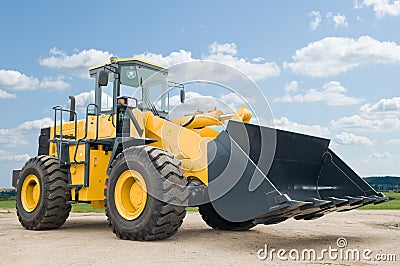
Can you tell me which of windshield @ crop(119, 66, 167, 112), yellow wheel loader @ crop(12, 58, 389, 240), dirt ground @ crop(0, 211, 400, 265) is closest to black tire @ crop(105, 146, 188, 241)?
yellow wheel loader @ crop(12, 58, 389, 240)

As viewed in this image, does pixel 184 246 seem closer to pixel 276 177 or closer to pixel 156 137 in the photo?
pixel 276 177

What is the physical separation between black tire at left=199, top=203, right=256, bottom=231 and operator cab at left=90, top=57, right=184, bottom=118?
6.76ft

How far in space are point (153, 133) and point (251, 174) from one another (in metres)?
2.35

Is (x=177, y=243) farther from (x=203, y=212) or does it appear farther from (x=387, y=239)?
(x=387, y=239)

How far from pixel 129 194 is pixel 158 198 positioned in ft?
3.27

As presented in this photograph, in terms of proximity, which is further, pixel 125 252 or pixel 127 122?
pixel 127 122

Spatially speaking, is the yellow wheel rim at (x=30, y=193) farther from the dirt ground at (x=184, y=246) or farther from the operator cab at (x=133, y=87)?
the operator cab at (x=133, y=87)

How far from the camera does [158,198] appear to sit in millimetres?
6984

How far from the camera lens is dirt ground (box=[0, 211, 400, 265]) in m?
6.02

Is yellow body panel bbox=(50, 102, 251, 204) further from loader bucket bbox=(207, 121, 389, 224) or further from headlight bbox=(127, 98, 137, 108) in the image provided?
loader bucket bbox=(207, 121, 389, 224)

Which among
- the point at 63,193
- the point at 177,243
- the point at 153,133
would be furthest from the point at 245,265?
the point at 63,193

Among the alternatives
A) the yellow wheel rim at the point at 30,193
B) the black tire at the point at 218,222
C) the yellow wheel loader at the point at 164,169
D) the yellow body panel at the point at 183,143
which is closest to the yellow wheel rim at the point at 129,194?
the yellow wheel loader at the point at 164,169

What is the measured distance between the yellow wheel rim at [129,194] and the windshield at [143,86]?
1.94m

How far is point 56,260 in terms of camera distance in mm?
6008
